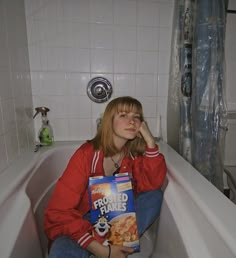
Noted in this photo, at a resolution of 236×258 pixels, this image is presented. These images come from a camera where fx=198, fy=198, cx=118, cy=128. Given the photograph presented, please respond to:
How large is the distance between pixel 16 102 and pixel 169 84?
100cm

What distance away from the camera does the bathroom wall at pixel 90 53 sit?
1296 millimetres

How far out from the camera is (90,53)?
53.2 inches

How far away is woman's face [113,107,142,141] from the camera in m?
0.91

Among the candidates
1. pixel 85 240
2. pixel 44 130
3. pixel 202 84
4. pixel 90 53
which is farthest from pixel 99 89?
pixel 85 240

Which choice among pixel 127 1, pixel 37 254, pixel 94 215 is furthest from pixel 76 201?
pixel 127 1

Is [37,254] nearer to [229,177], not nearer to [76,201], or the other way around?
[76,201]

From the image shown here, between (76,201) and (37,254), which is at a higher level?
(76,201)

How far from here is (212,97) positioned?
98 cm

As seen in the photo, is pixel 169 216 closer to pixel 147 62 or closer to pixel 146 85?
pixel 146 85

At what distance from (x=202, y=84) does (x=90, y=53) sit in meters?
0.77

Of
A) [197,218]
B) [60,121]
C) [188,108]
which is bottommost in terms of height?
[197,218]

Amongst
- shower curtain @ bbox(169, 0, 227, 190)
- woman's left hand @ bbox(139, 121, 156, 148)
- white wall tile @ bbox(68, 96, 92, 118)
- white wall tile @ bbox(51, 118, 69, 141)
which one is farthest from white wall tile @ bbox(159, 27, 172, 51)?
white wall tile @ bbox(51, 118, 69, 141)

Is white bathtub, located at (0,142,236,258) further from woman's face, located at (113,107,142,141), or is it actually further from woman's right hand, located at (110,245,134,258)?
woman's face, located at (113,107,142,141)

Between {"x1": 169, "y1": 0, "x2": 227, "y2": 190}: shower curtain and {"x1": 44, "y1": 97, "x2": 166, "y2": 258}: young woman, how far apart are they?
270mm
